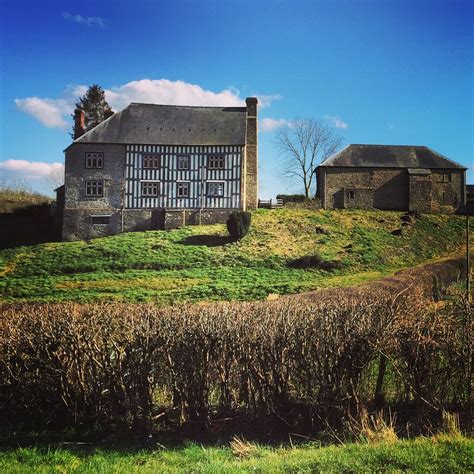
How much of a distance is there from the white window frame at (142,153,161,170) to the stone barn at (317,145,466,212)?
13314 millimetres

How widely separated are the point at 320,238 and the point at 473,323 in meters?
18.0

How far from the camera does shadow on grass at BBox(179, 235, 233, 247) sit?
23.6 m

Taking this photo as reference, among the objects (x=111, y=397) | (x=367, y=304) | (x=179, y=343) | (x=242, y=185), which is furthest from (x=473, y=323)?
(x=242, y=185)

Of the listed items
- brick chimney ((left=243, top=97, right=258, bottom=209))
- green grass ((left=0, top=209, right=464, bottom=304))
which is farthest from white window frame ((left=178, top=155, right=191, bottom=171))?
green grass ((left=0, top=209, right=464, bottom=304))

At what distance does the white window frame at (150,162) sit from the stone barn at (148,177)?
2.6 inches

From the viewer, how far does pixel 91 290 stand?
15.2 m

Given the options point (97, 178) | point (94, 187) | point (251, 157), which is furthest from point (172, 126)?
point (94, 187)

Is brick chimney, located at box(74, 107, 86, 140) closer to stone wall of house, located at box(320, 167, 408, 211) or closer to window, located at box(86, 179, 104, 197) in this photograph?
window, located at box(86, 179, 104, 197)

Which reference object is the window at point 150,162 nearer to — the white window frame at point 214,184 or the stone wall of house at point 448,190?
the white window frame at point 214,184

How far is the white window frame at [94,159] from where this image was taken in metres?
30.1

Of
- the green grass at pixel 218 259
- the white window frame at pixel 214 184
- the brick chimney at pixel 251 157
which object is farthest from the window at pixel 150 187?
the brick chimney at pixel 251 157

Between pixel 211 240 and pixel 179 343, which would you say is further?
pixel 211 240

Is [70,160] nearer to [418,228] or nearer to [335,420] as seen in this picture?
[418,228]

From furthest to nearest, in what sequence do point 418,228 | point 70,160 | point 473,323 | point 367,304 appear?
point 70,160, point 418,228, point 367,304, point 473,323
